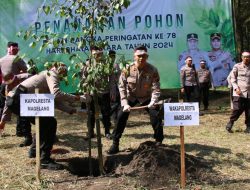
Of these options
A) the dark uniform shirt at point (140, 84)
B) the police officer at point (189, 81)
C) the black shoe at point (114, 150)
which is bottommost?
the black shoe at point (114, 150)

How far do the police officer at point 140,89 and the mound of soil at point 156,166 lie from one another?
22.4 inches

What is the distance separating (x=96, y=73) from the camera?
541cm

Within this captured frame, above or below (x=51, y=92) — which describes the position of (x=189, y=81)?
above

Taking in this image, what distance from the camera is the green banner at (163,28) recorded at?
1251cm

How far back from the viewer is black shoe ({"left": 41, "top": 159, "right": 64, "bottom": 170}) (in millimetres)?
6309

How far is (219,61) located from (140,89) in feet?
20.6

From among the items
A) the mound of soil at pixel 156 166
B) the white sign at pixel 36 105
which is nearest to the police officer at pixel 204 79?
the mound of soil at pixel 156 166

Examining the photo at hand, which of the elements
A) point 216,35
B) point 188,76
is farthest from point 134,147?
point 216,35

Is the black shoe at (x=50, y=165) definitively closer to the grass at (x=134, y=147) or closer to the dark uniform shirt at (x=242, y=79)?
the grass at (x=134, y=147)

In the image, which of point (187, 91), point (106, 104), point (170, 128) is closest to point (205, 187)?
point (106, 104)

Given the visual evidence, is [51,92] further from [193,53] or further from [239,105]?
[193,53]

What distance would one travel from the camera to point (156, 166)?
592 cm

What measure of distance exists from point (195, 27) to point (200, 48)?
63cm

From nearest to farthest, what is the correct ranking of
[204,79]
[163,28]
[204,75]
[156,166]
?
1. [156,166]
2. [163,28]
3. [204,75]
4. [204,79]
